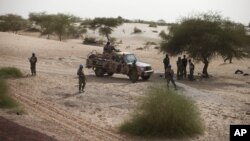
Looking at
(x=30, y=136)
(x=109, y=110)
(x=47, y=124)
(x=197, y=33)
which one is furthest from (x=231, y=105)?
(x=197, y=33)

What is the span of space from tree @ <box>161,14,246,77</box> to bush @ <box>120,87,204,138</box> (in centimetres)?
1821

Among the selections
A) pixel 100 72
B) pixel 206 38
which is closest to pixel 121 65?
pixel 100 72

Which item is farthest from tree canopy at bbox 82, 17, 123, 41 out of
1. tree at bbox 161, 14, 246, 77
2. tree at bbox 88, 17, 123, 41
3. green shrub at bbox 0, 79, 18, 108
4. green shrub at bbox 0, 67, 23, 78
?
green shrub at bbox 0, 79, 18, 108


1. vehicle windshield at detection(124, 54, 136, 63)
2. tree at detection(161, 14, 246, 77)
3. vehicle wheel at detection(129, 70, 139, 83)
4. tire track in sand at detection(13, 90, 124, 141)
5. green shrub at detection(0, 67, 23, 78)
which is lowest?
tire track in sand at detection(13, 90, 124, 141)

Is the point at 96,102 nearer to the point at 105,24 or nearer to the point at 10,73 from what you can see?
the point at 10,73

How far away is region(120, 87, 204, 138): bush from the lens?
13.5 metres

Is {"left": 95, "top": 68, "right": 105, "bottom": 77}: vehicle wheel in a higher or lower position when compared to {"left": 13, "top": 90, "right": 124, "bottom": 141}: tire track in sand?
higher

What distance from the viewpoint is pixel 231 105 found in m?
19.7

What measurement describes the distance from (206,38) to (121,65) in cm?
840

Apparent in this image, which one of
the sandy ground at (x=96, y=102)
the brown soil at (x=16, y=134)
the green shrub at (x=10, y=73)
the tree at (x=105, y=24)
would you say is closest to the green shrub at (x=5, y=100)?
the sandy ground at (x=96, y=102)

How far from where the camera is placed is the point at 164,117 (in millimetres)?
13391

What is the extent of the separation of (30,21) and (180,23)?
55510 millimetres

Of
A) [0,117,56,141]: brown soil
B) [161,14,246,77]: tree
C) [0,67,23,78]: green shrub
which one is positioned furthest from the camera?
[161,14,246,77]: tree

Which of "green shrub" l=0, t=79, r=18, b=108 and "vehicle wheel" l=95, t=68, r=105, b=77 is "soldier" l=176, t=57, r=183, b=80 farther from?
"green shrub" l=0, t=79, r=18, b=108
